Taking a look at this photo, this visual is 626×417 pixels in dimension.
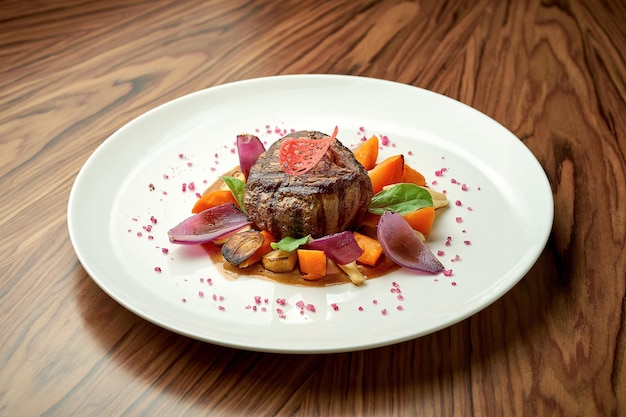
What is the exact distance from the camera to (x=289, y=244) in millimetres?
2312

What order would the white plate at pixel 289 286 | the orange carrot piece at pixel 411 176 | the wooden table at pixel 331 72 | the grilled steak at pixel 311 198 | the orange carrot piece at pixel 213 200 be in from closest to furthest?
the wooden table at pixel 331 72 < the white plate at pixel 289 286 < the grilled steak at pixel 311 198 < the orange carrot piece at pixel 213 200 < the orange carrot piece at pixel 411 176

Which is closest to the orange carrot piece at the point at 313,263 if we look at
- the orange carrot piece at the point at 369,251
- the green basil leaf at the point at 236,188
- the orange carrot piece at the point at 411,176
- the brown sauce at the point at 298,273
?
the brown sauce at the point at 298,273

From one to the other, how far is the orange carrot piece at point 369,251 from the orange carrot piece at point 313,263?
0.13 m

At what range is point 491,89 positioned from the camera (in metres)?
3.51

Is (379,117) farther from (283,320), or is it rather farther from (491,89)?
(283,320)

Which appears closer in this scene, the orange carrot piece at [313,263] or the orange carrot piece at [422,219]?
the orange carrot piece at [313,263]

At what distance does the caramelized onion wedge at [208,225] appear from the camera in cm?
238

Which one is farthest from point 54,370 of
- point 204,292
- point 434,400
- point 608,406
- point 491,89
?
point 491,89

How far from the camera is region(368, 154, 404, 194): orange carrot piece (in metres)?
2.61

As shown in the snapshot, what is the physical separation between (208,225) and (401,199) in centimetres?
64

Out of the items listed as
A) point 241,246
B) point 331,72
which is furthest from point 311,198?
point 331,72

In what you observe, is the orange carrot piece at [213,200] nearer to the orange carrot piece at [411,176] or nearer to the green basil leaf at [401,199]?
the green basil leaf at [401,199]

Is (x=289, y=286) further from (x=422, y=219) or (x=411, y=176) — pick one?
(x=411, y=176)

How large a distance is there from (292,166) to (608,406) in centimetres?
116
